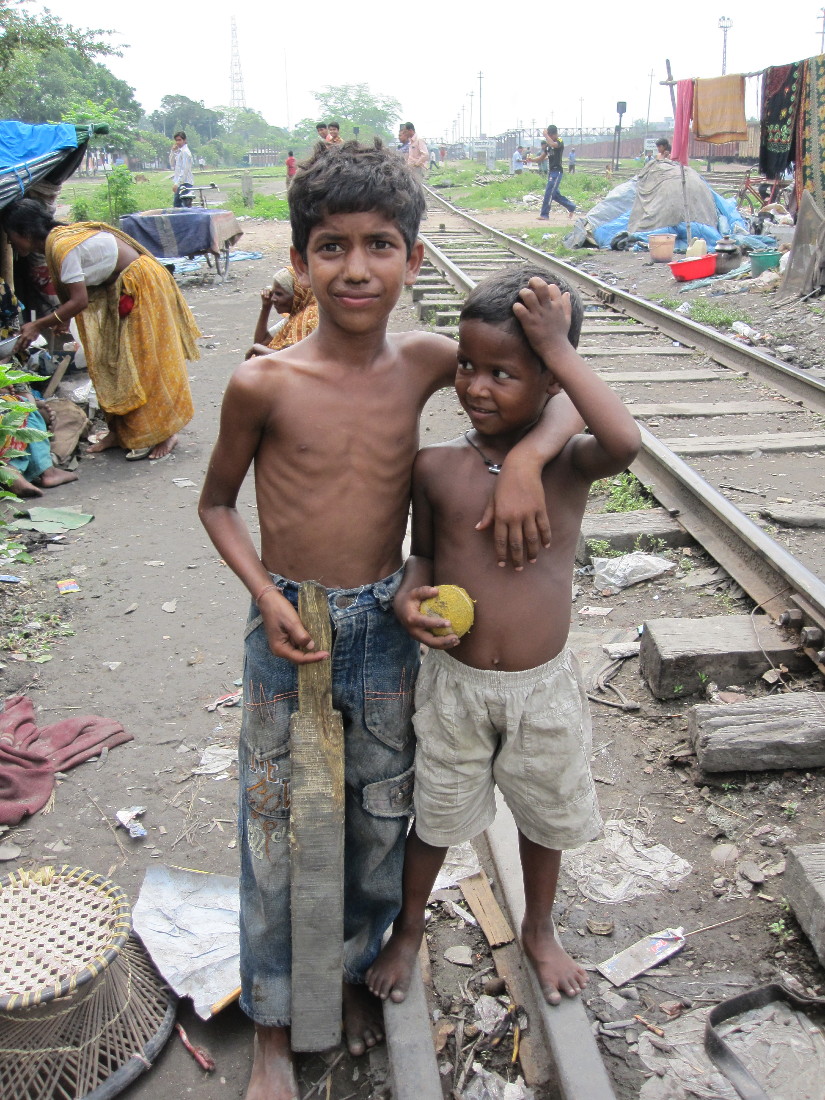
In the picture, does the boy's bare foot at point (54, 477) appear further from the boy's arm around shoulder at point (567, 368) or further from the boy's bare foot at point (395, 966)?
the boy's arm around shoulder at point (567, 368)

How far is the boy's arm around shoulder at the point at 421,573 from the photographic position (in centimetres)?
182

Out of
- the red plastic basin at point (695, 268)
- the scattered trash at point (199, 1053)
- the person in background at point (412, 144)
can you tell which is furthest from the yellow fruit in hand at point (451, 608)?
the person in background at point (412, 144)

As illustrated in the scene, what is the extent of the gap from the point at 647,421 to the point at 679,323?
3583 mm

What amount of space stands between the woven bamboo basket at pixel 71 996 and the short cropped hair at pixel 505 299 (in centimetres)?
169

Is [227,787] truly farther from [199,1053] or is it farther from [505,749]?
[505,749]

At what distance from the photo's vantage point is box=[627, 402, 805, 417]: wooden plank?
679 centimetres

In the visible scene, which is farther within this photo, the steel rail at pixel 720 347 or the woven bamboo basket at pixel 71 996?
the steel rail at pixel 720 347

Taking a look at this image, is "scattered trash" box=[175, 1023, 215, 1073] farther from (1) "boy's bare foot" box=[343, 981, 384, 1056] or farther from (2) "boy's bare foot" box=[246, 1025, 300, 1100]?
(1) "boy's bare foot" box=[343, 981, 384, 1056]

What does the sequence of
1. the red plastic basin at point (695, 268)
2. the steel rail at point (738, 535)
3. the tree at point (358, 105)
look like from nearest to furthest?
the steel rail at point (738, 535) → the red plastic basin at point (695, 268) → the tree at point (358, 105)

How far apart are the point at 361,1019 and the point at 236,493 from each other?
55.4 inches

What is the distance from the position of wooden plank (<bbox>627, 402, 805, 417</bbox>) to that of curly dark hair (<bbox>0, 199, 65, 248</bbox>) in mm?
4734

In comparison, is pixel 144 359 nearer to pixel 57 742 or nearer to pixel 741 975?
pixel 57 742

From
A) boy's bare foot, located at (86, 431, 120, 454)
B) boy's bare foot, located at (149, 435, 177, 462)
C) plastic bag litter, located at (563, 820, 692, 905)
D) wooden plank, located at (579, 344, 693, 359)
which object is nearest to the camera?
plastic bag litter, located at (563, 820, 692, 905)

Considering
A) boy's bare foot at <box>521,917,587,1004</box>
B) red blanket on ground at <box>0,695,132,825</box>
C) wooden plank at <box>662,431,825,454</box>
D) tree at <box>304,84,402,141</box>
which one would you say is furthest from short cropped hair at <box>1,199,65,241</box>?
tree at <box>304,84,402,141</box>
